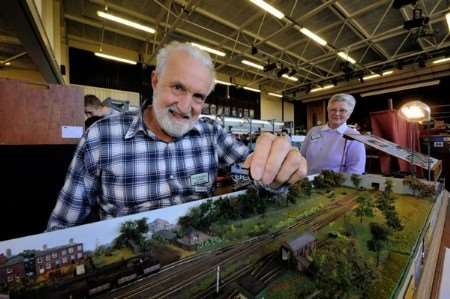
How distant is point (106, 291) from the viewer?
0.53 m

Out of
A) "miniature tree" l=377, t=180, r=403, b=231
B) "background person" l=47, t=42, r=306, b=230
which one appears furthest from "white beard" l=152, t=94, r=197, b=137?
"miniature tree" l=377, t=180, r=403, b=231

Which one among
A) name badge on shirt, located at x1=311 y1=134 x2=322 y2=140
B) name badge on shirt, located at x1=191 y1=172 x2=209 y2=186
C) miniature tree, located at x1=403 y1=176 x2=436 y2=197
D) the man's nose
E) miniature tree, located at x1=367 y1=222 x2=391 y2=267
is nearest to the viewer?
miniature tree, located at x1=367 y1=222 x2=391 y2=267

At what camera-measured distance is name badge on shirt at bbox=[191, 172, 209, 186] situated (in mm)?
1271

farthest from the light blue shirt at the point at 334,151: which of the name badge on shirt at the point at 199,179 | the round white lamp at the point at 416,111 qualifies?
the name badge on shirt at the point at 199,179

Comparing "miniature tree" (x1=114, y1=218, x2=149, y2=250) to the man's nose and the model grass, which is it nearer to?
the model grass

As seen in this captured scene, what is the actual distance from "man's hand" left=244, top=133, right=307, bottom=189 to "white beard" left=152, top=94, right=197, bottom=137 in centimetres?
50

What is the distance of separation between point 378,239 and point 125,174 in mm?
1129

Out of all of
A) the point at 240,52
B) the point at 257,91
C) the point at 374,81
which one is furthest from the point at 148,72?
the point at 374,81

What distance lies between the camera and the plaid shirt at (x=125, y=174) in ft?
3.50

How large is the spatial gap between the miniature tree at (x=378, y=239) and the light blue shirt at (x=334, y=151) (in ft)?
4.91

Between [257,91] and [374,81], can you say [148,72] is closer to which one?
[257,91]

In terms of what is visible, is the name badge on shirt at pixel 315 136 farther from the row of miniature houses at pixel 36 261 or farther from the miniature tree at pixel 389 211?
the row of miniature houses at pixel 36 261

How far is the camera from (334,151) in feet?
7.74

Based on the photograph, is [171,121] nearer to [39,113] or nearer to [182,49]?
[182,49]
